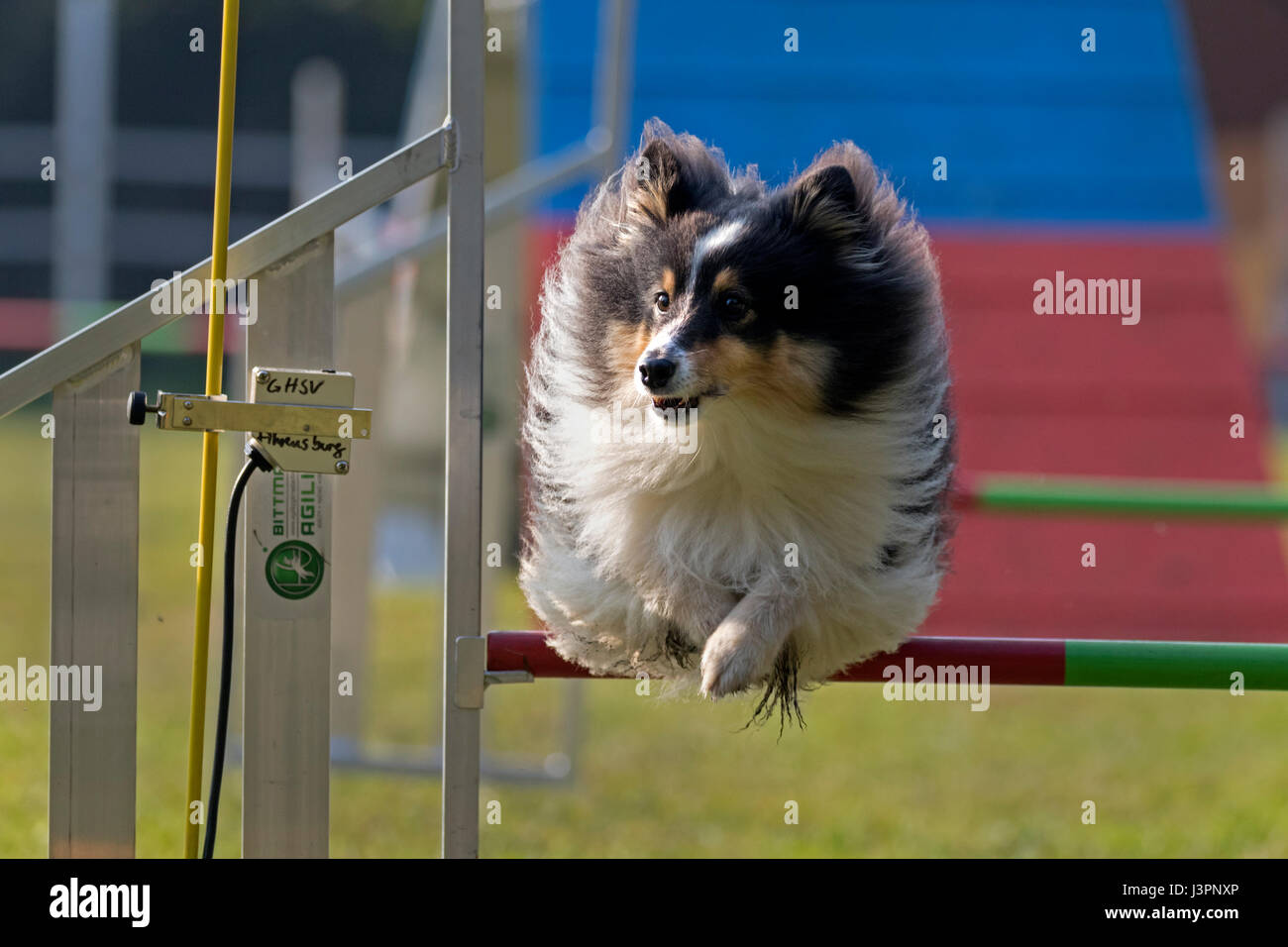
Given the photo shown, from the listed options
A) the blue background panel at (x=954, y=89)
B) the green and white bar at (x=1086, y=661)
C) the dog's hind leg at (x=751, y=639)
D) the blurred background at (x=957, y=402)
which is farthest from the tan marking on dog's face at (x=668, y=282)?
the blue background panel at (x=954, y=89)

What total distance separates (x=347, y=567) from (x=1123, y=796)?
130 inches

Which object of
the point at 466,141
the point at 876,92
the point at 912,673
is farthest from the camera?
the point at 876,92

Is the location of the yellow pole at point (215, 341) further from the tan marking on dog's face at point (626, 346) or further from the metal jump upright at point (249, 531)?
the tan marking on dog's face at point (626, 346)

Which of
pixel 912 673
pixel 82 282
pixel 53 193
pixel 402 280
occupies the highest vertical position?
pixel 53 193

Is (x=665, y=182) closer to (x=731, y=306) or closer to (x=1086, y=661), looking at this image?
(x=731, y=306)

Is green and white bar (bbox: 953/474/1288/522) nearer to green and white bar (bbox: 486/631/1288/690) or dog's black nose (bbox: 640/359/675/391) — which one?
green and white bar (bbox: 486/631/1288/690)

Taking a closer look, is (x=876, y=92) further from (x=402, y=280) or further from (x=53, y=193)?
(x=53, y=193)

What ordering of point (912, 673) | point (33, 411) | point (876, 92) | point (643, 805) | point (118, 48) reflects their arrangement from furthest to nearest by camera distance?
point (118, 48)
point (33, 411)
point (876, 92)
point (643, 805)
point (912, 673)

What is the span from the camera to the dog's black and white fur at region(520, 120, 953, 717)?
2.81 metres

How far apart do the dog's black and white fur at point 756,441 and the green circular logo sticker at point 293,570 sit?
1.65 feet

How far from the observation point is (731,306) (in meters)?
2.77

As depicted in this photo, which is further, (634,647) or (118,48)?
(118,48)

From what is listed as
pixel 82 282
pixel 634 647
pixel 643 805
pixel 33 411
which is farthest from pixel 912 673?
pixel 82 282

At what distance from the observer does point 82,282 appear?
13.2 meters
